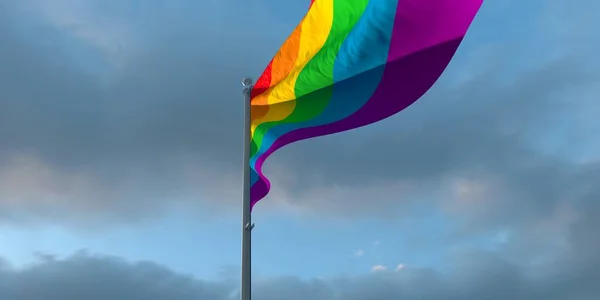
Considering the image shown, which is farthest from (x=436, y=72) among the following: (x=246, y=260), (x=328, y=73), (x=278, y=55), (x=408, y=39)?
(x=246, y=260)

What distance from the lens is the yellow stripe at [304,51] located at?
16.7m

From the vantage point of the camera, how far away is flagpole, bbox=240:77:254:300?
15.7 metres

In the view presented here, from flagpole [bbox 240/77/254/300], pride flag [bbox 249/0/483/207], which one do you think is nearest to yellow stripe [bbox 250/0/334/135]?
pride flag [bbox 249/0/483/207]

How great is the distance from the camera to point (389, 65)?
50.0 ft

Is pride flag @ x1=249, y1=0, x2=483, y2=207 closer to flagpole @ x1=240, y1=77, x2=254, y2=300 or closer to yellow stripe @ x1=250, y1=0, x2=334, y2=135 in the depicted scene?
yellow stripe @ x1=250, y1=0, x2=334, y2=135

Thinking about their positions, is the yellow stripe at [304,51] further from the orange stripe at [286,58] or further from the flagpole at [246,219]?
the flagpole at [246,219]

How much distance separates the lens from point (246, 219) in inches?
643

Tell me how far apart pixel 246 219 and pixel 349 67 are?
4.13 meters

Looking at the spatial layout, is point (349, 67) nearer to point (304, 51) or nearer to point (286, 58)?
point (304, 51)

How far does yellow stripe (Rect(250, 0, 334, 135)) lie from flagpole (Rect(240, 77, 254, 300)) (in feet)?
2.41

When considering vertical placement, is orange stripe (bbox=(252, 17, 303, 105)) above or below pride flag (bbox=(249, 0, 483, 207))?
above

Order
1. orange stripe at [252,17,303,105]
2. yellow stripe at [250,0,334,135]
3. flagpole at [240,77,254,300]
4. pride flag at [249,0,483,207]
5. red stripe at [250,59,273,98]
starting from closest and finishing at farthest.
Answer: pride flag at [249,0,483,207], flagpole at [240,77,254,300], yellow stripe at [250,0,334,135], orange stripe at [252,17,303,105], red stripe at [250,59,273,98]

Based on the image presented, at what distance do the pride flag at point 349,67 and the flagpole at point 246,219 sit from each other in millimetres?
824

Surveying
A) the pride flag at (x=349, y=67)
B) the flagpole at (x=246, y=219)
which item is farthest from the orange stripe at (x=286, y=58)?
the flagpole at (x=246, y=219)
